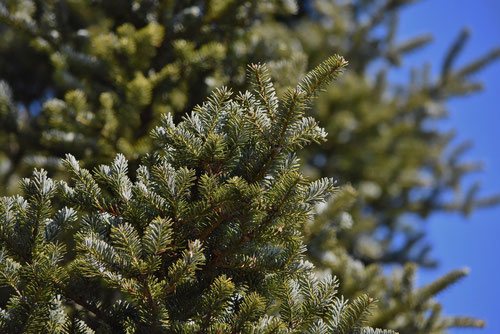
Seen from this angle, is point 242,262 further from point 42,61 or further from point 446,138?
point 446,138

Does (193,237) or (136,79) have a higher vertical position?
(136,79)

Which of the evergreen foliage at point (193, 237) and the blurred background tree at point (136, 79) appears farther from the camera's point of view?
the blurred background tree at point (136, 79)

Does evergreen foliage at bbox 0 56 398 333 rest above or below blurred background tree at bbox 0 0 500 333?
below

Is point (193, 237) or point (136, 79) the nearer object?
point (193, 237)

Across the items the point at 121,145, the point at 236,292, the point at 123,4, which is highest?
the point at 123,4

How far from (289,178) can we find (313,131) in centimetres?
21

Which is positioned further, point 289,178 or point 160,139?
point 160,139

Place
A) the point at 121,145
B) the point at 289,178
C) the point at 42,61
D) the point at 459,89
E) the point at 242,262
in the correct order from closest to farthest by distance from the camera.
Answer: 1. the point at 289,178
2. the point at 242,262
3. the point at 121,145
4. the point at 42,61
5. the point at 459,89

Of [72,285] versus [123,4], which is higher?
[123,4]

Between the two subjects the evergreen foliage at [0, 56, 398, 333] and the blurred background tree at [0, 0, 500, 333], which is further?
the blurred background tree at [0, 0, 500, 333]

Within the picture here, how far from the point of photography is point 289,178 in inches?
67.1

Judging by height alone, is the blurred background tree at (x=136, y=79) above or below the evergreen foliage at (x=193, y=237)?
above

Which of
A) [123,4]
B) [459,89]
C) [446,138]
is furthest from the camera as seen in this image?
[446,138]

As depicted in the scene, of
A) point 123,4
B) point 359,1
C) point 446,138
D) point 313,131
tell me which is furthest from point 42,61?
point 446,138
